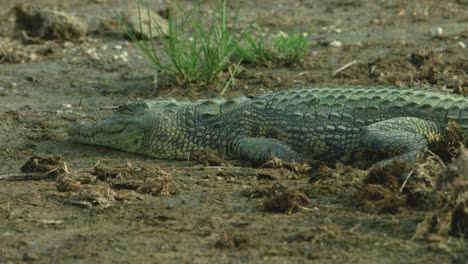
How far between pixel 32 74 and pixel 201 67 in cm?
201

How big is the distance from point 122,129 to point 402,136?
7.86 ft

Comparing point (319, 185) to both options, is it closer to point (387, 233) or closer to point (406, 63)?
point (387, 233)

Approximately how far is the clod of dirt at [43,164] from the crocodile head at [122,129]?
0.85 meters

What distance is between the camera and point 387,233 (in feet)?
15.6

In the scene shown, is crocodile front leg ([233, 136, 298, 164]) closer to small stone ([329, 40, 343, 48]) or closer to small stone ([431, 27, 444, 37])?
small stone ([329, 40, 343, 48])

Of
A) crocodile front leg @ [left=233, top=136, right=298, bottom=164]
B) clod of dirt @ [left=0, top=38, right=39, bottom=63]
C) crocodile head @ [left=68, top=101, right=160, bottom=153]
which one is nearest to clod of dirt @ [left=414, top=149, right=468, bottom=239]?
crocodile front leg @ [left=233, top=136, right=298, bottom=164]

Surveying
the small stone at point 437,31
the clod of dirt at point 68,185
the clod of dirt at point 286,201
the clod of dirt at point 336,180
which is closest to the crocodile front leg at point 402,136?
the clod of dirt at point 336,180

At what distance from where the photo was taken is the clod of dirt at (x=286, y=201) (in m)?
5.22

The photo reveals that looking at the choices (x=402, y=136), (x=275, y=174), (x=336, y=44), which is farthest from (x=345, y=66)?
(x=275, y=174)

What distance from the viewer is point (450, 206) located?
465 cm

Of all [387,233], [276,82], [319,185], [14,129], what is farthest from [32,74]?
[387,233]

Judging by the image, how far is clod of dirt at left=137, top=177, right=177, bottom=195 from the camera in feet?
19.1

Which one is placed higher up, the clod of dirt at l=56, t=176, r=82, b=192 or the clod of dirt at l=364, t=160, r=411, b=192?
the clod of dirt at l=364, t=160, r=411, b=192

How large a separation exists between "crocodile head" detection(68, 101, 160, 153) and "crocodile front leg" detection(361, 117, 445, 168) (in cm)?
194
